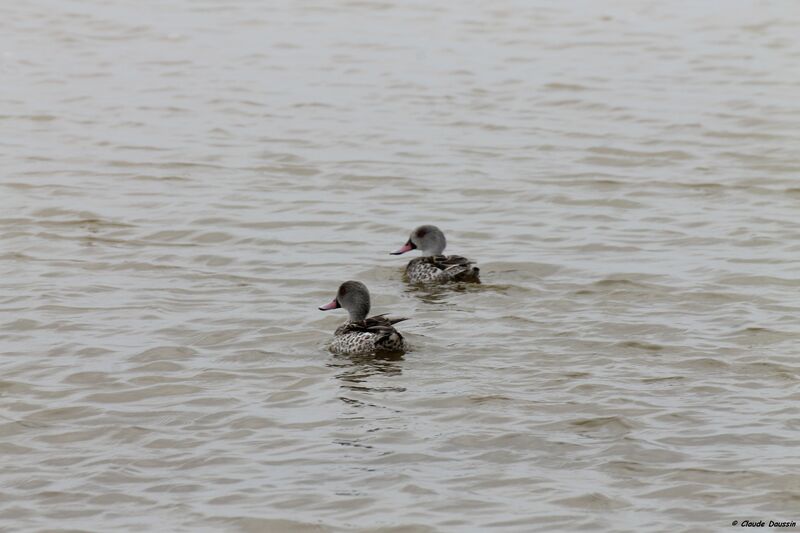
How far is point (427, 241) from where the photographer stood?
533 inches

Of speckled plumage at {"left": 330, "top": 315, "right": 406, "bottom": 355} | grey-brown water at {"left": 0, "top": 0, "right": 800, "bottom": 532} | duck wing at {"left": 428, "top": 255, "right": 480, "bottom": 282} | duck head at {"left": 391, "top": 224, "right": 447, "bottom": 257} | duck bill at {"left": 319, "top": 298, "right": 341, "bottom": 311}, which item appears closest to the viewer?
grey-brown water at {"left": 0, "top": 0, "right": 800, "bottom": 532}

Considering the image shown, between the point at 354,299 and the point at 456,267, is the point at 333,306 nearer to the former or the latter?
the point at 354,299

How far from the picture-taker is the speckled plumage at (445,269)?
13.0m

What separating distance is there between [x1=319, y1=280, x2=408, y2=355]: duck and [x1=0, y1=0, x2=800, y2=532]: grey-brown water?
0.14 metres

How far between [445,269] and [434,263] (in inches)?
5.7

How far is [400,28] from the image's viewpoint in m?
24.9

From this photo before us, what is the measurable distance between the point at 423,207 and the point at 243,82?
667cm

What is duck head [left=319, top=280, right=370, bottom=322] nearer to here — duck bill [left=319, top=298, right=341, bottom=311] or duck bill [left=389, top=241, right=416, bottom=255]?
duck bill [left=319, top=298, right=341, bottom=311]

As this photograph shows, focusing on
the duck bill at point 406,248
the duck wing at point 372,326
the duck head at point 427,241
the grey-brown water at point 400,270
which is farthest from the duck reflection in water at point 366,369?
the duck bill at point 406,248

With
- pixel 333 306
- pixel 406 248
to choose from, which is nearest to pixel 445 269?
pixel 406 248

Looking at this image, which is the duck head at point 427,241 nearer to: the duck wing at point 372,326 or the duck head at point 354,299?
the duck head at point 354,299

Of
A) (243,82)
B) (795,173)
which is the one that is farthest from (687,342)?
(243,82)

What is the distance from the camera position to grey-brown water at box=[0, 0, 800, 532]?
8.55 metres

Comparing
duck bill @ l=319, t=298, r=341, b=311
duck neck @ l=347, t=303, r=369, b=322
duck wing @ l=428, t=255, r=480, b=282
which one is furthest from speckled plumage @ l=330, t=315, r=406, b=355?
duck wing @ l=428, t=255, r=480, b=282
